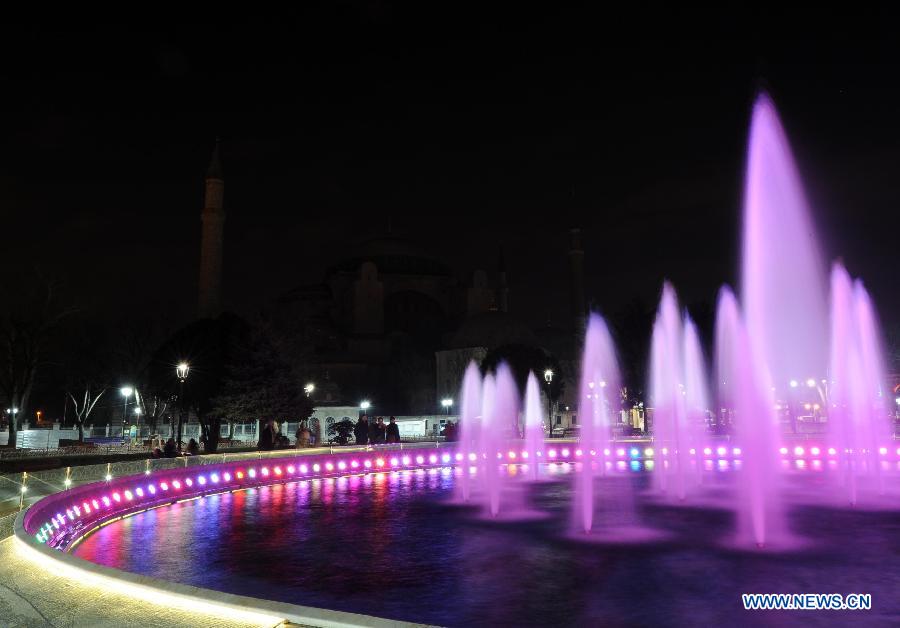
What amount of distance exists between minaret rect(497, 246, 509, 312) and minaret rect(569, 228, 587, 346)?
18.3 m

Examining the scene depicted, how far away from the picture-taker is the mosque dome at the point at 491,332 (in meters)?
66.0

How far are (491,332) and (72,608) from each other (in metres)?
61.5

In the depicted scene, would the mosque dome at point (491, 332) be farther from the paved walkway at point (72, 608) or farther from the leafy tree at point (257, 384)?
the paved walkway at point (72, 608)

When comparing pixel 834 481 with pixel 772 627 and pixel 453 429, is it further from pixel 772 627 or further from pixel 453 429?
pixel 453 429

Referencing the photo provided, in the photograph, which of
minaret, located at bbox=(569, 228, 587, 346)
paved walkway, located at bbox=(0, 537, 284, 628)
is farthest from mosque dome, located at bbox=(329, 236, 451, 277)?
paved walkway, located at bbox=(0, 537, 284, 628)

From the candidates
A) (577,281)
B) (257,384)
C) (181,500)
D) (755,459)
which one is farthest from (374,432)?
(577,281)

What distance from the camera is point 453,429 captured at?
26719 millimetres

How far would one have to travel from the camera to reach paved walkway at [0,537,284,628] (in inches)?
194

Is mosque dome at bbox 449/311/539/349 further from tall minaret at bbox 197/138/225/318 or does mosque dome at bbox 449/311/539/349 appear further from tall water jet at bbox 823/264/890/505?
tall water jet at bbox 823/264/890/505

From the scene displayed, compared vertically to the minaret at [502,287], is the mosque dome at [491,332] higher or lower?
lower

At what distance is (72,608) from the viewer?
5293mm

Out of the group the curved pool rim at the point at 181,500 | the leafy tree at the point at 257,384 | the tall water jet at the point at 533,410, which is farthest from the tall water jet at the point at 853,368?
the leafy tree at the point at 257,384

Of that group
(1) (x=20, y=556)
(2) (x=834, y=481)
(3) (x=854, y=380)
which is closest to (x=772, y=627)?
(1) (x=20, y=556)

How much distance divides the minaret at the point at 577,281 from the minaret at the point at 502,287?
1831 centimetres
